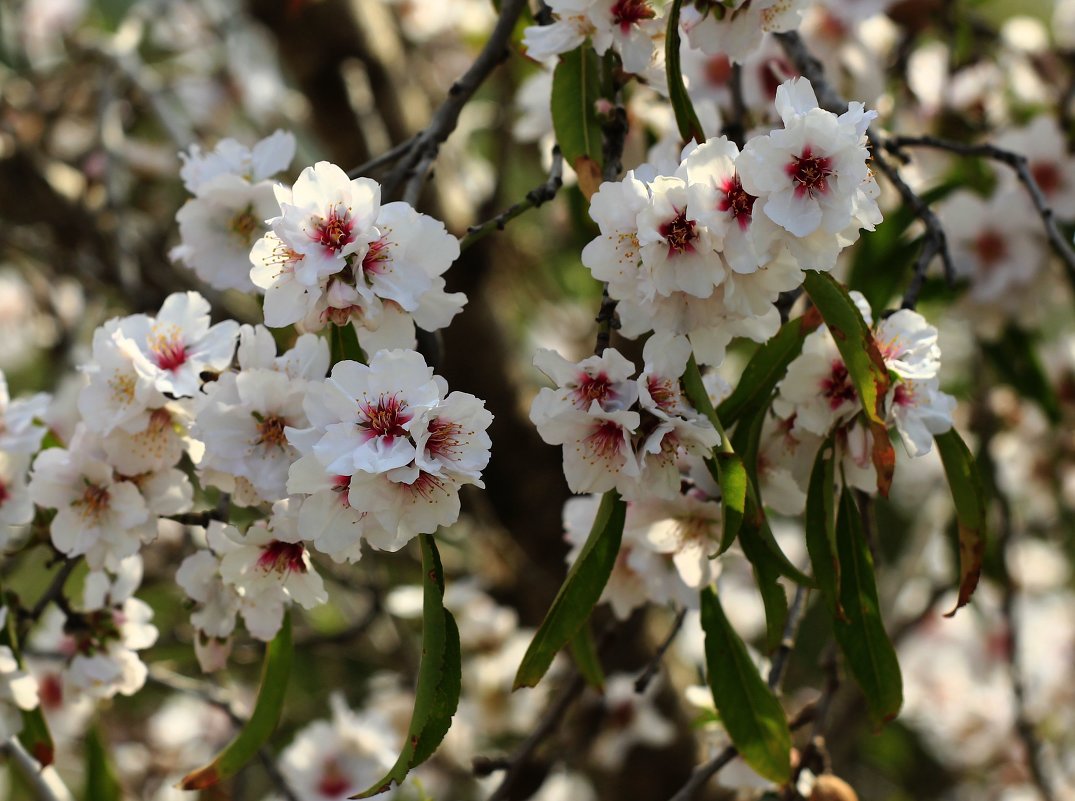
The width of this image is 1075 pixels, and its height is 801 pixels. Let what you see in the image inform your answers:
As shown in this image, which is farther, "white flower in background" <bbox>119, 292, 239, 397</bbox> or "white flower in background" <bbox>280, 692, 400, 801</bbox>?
"white flower in background" <bbox>280, 692, 400, 801</bbox>

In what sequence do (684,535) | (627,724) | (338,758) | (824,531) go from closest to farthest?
(824,531), (684,535), (338,758), (627,724)

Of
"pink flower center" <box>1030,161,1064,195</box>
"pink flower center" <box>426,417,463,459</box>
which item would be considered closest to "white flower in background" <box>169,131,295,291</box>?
"pink flower center" <box>426,417,463,459</box>

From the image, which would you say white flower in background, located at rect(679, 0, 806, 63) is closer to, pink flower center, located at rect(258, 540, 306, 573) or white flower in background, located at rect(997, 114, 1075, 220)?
→ pink flower center, located at rect(258, 540, 306, 573)

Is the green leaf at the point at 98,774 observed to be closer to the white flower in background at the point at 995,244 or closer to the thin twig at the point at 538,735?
the thin twig at the point at 538,735

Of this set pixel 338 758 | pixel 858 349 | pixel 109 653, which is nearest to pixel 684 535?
pixel 858 349

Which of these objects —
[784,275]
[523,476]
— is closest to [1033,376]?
[523,476]

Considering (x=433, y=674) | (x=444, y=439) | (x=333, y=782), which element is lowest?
(x=333, y=782)

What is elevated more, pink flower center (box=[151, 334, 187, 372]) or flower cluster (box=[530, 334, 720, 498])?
pink flower center (box=[151, 334, 187, 372])

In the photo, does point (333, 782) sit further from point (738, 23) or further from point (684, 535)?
point (738, 23)
